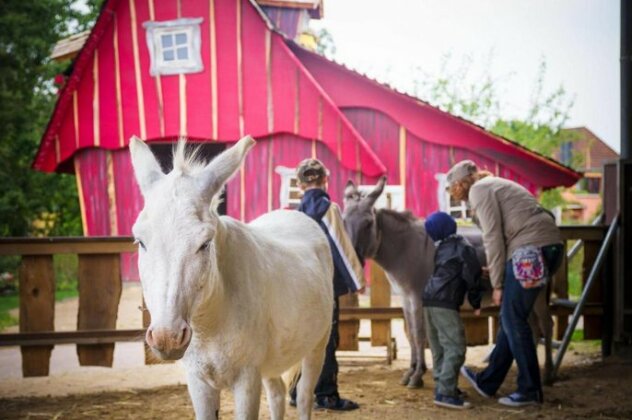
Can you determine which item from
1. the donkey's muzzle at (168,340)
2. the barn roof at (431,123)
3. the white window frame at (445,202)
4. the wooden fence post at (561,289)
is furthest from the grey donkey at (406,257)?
the barn roof at (431,123)

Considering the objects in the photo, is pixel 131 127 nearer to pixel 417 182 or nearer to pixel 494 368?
pixel 417 182

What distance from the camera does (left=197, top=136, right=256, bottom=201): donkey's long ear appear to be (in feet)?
8.42

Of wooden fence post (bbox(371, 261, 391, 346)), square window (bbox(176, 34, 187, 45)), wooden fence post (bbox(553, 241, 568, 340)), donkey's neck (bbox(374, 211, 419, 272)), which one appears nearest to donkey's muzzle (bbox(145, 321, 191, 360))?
donkey's neck (bbox(374, 211, 419, 272))

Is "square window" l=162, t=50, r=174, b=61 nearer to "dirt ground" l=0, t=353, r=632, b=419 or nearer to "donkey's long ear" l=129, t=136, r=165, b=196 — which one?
"dirt ground" l=0, t=353, r=632, b=419

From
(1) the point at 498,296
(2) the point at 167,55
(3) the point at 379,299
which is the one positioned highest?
(2) the point at 167,55

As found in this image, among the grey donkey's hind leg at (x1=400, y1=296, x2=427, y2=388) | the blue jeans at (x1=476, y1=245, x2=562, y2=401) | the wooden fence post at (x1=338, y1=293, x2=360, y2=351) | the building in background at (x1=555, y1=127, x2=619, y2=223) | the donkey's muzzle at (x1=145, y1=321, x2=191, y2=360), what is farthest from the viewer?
the building in background at (x1=555, y1=127, x2=619, y2=223)

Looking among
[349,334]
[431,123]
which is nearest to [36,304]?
[349,334]

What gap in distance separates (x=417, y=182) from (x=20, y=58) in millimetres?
8483

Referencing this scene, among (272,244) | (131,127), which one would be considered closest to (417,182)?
(131,127)

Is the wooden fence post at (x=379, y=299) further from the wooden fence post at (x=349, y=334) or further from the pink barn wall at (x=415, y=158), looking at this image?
the pink barn wall at (x=415, y=158)

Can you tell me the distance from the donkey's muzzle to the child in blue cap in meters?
3.13

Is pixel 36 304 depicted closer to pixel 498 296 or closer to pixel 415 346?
pixel 415 346

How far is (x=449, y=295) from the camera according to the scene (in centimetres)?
504

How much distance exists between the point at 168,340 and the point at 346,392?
3.66 m
